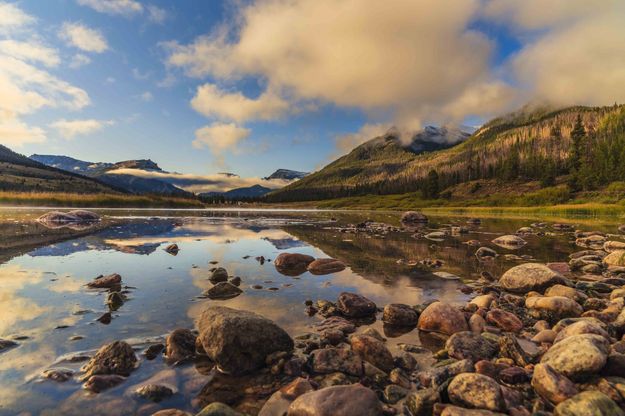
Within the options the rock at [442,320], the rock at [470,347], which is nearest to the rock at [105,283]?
the rock at [442,320]

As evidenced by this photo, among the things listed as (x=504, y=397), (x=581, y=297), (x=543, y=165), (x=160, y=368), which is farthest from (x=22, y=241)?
(x=543, y=165)

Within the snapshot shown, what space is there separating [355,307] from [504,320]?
432 cm

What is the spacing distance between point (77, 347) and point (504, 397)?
9.13 m

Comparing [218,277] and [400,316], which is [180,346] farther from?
[218,277]

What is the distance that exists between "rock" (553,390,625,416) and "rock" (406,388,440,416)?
6.07 feet

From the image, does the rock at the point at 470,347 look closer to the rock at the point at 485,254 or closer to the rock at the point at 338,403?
the rock at the point at 338,403

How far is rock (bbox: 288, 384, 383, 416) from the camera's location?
552 cm

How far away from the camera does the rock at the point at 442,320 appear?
30.9ft

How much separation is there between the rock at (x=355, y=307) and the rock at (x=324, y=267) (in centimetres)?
596

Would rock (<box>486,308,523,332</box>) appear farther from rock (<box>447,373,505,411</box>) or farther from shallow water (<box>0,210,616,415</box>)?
rock (<box>447,373,505,411</box>)

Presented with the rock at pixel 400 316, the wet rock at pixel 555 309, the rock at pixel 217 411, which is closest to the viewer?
the rock at pixel 217 411

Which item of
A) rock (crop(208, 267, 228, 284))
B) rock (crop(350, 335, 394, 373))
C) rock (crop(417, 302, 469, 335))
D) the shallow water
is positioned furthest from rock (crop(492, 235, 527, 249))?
rock (crop(350, 335, 394, 373))

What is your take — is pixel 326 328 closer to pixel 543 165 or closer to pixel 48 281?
pixel 48 281

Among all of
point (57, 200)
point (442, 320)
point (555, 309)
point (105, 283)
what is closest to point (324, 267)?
point (442, 320)
